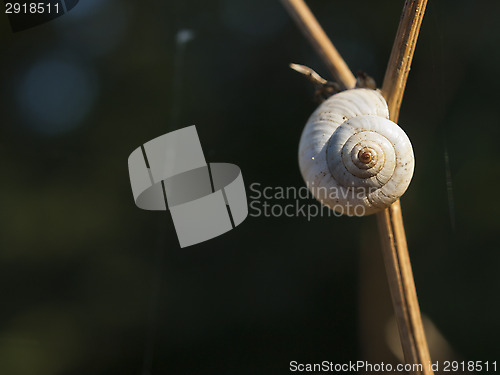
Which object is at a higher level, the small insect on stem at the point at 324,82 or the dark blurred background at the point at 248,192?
the small insect on stem at the point at 324,82

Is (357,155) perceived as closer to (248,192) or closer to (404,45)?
(404,45)

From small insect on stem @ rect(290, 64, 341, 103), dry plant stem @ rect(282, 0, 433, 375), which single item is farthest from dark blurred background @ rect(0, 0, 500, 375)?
dry plant stem @ rect(282, 0, 433, 375)

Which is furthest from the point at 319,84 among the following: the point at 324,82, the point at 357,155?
the point at 357,155

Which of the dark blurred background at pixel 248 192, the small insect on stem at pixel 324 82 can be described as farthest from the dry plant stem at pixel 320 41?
the dark blurred background at pixel 248 192

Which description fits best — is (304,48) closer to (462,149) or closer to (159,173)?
(462,149)

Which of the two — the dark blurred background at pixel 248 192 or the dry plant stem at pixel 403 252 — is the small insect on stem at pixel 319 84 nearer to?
the dry plant stem at pixel 403 252

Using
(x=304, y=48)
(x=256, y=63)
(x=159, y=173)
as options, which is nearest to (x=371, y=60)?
(x=304, y=48)
